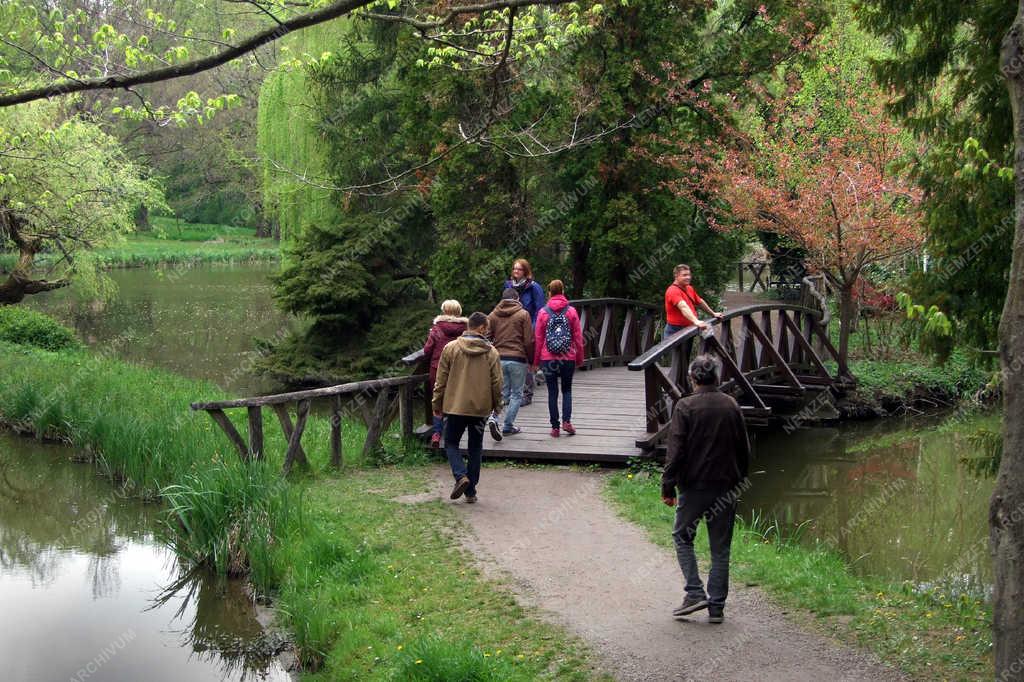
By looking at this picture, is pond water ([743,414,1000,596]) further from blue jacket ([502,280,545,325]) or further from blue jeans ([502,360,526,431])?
blue jacket ([502,280,545,325])

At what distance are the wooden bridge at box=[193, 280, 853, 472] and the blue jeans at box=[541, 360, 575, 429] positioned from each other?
25 centimetres

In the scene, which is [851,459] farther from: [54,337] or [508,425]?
[54,337]

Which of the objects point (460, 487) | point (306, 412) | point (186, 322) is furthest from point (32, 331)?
point (460, 487)

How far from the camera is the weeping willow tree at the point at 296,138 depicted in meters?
21.4

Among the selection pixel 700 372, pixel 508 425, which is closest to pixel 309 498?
pixel 508 425

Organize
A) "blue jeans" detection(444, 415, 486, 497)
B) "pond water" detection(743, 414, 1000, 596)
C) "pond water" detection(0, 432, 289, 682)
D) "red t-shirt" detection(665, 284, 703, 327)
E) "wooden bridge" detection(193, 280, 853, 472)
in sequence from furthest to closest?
"red t-shirt" detection(665, 284, 703, 327), "wooden bridge" detection(193, 280, 853, 472), "pond water" detection(743, 414, 1000, 596), "blue jeans" detection(444, 415, 486, 497), "pond water" detection(0, 432, 289, 682)

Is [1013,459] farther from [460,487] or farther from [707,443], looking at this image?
[460,487]

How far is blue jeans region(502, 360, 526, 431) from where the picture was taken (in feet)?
35.9

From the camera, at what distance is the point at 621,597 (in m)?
6.86

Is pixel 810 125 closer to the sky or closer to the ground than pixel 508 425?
closer to the sky

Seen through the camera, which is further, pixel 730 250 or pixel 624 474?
pixel 730 250

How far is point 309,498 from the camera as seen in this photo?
9.41 meters

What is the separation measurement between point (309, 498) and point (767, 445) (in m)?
8.28

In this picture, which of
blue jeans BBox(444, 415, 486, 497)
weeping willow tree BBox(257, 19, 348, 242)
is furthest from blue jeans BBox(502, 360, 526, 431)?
weeping willow tree BBox(257, 19, 348, 242)
